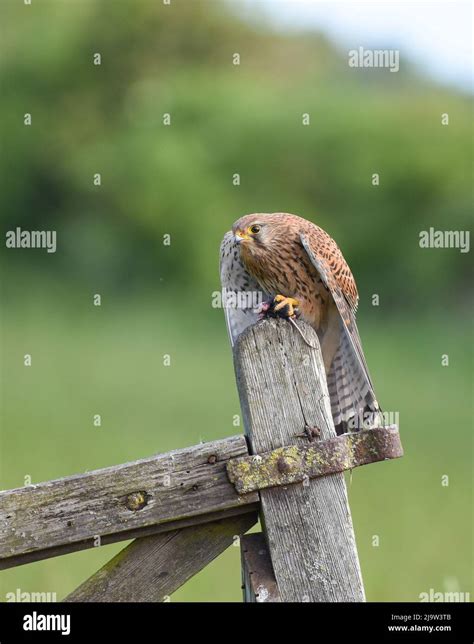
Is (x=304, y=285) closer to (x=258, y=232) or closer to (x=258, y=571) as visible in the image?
(x=258, y=232)

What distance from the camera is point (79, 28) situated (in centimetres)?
2036

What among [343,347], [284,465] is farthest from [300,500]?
[343,347]

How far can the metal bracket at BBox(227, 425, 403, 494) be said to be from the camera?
2.51 meters

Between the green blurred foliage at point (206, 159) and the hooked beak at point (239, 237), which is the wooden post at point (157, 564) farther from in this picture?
the green blurred foliage at point (206, 159)

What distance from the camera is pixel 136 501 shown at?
250 centimetres

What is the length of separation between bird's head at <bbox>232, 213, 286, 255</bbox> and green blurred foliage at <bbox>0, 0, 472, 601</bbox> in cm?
373

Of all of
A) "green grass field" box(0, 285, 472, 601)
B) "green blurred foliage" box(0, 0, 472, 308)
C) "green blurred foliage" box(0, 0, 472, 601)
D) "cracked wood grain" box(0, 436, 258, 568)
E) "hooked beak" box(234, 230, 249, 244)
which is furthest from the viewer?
"green blurred foliage" box(0, 0, 472, 308)

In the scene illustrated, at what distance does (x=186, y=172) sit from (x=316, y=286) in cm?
1193

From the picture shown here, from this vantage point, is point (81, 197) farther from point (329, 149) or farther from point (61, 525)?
point (61, 525)

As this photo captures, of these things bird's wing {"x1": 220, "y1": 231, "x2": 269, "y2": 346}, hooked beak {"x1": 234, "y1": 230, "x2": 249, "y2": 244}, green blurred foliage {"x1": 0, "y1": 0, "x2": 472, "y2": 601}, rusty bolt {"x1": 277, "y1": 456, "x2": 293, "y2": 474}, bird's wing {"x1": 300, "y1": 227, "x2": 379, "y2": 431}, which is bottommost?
rusty bolt {"x1": 277, "y1": 456, "x2": 293, "y2": 474}

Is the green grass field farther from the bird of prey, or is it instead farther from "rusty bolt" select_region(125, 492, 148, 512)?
"rusty bolt" select_region(125, 492, 148, 512)

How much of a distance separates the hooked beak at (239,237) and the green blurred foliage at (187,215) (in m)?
3.77

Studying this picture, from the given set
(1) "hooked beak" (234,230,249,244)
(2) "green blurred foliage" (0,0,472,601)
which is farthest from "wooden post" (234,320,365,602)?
(2) "green blurred foliage" (0,0,472,601)
